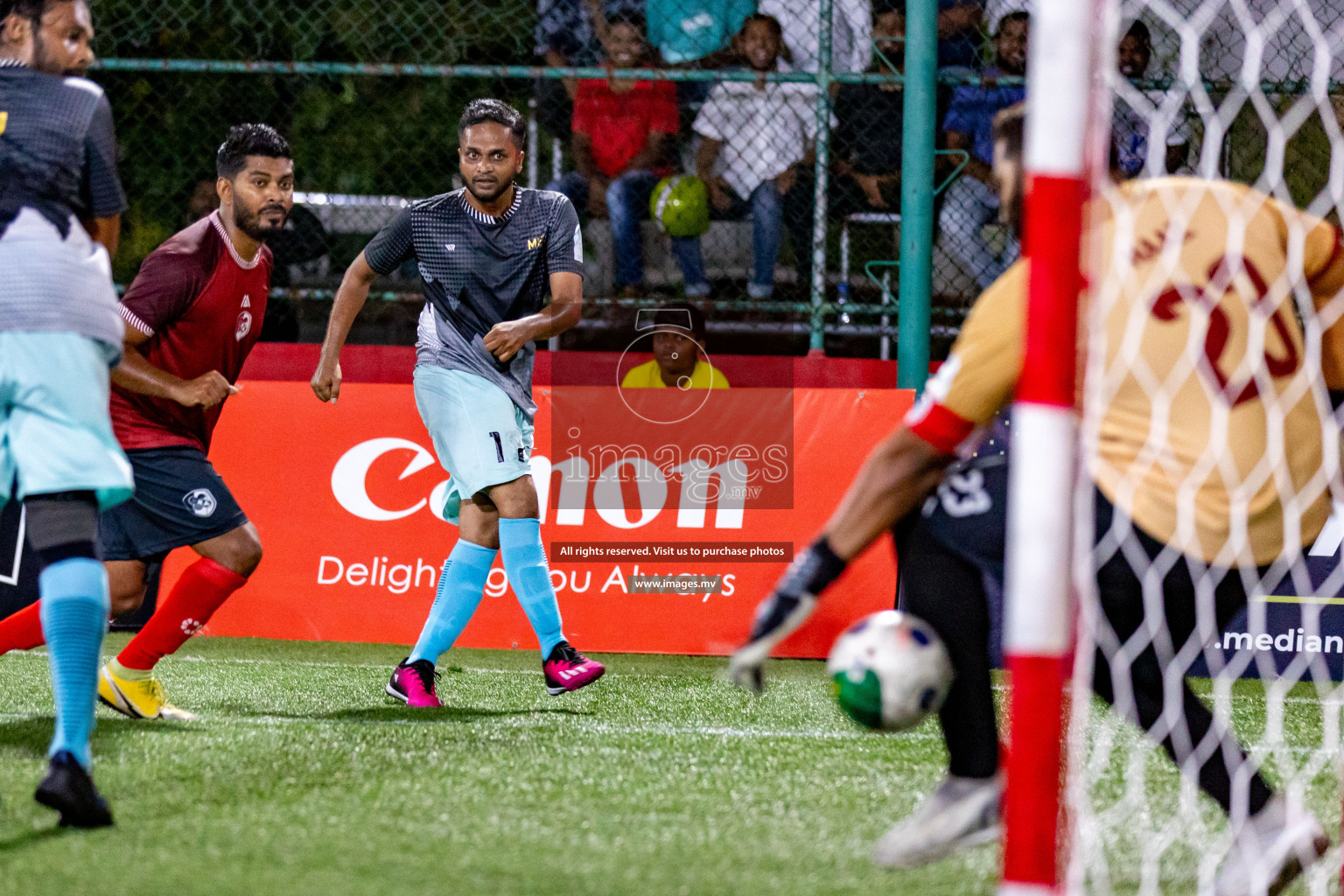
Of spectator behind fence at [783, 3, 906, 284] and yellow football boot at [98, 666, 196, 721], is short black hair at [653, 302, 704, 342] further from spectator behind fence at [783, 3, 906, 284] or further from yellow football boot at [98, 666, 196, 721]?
yellow football boot at [98, 666, 196, 721]

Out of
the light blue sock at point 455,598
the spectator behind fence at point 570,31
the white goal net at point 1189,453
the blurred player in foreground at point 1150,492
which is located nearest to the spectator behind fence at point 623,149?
the spectator behind fence at point 570,31

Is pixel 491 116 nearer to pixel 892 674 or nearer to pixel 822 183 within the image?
pixel 822 183

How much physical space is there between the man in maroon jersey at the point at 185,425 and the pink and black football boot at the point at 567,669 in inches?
42.6

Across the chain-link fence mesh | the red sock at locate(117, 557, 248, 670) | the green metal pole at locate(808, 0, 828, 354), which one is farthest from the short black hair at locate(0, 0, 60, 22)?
the green metal pole at locate(808, 0, 828, 354)

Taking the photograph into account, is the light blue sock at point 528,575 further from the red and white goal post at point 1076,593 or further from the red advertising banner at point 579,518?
the red and white goal post at point 1076,593

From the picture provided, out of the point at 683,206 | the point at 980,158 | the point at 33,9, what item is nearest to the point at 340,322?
the point at 33,9

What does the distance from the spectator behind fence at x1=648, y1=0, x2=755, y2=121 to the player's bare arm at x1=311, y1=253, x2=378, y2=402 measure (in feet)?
8.95

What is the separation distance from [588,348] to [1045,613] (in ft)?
18.9

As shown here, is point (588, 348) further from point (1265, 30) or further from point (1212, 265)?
point (1212, 265)

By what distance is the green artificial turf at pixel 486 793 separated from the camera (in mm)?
2855

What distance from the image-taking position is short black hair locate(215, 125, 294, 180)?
16.2 ft

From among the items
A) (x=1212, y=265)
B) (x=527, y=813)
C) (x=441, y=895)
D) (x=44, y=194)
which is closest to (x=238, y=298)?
(x=44, y=194)

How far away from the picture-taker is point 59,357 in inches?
127

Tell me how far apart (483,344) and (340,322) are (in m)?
0.66
